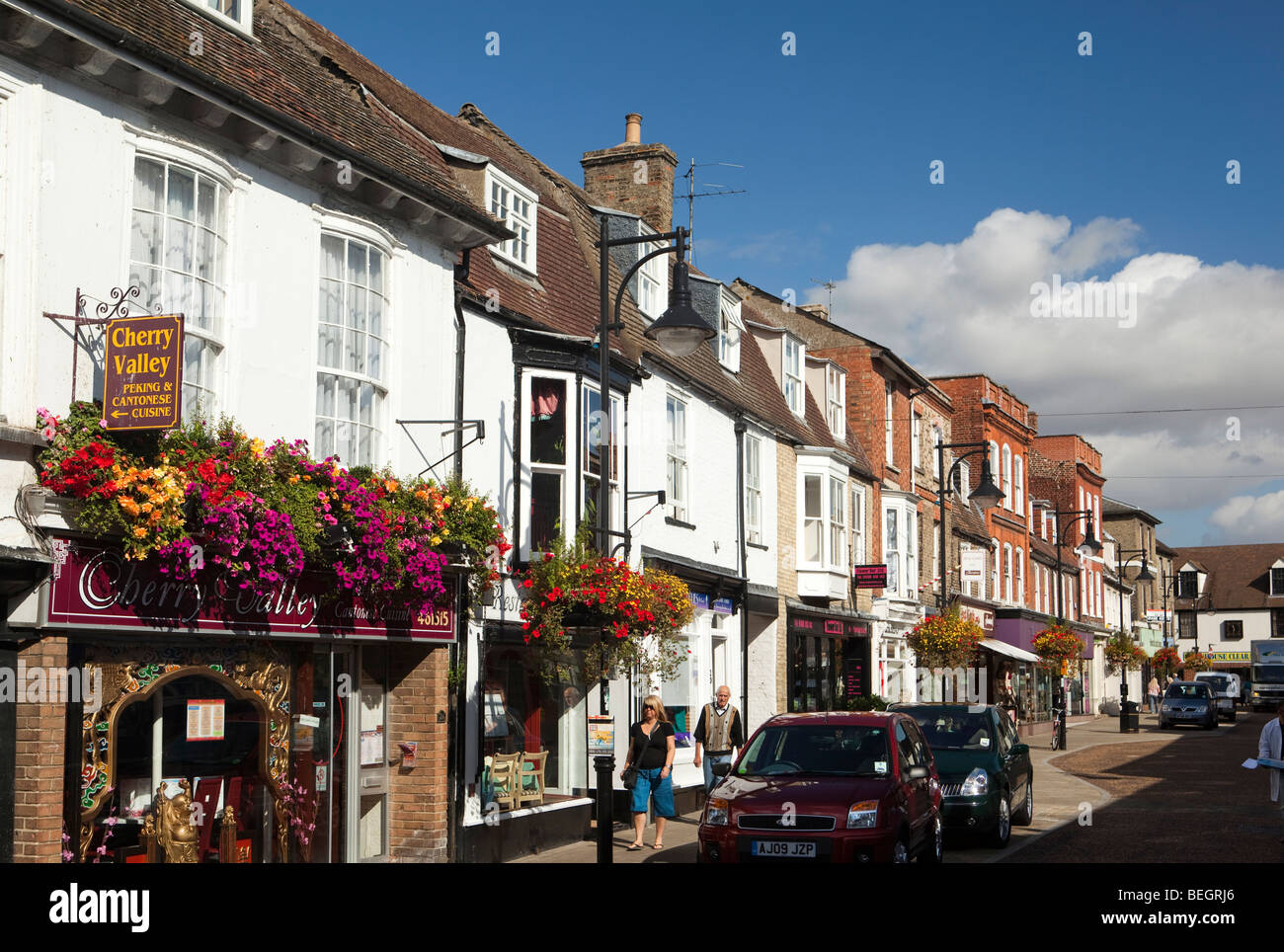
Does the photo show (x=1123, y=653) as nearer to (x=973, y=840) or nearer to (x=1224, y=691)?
(x=1224, y=691)

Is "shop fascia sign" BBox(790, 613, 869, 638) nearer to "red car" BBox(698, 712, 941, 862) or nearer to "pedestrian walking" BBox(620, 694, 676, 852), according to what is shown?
"pedestrian walking" BBox(620, 694, 676, 852)

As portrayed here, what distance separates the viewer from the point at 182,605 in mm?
10102

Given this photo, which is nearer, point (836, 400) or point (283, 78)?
point (283, 78)

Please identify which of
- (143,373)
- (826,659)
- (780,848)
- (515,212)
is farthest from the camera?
(826,659)

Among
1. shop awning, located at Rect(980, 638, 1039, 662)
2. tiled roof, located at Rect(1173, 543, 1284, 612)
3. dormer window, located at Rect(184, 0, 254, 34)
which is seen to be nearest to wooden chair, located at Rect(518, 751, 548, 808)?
dormer window, located at Rect(184, 0, 254, 34)

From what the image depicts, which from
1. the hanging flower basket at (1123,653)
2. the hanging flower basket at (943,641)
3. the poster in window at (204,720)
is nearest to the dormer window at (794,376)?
the hanging flower basket at (943,641)

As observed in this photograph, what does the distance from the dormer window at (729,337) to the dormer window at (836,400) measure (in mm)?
5240

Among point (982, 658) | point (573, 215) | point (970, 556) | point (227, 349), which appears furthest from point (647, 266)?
point (982, 658)

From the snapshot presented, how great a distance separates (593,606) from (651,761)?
224 centimetres

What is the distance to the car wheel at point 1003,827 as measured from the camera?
50.8 ft

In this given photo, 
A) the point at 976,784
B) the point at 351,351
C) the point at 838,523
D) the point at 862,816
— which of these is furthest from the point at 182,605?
the point at 838,523

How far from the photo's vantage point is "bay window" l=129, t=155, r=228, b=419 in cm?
1022

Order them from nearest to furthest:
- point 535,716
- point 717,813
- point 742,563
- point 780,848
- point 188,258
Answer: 1. point 188,258
2. point 780,848
3. point 717,813
4. point 535,716
5. point 742,563

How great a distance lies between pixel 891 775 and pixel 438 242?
723 cm
